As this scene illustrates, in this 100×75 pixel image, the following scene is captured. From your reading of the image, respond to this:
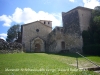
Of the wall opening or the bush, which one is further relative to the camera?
the wall opening

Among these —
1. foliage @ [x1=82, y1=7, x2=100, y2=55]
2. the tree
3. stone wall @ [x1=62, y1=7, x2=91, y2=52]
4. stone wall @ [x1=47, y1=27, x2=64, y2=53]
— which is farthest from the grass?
the tree

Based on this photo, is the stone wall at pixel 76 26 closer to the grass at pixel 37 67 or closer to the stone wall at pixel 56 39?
the stone wall at pixel 56 39

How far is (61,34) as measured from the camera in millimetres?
28453

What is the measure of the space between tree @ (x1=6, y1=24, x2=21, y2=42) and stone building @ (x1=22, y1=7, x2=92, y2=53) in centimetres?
1682

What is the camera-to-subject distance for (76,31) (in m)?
24.7

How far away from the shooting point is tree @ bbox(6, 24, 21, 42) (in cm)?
4647

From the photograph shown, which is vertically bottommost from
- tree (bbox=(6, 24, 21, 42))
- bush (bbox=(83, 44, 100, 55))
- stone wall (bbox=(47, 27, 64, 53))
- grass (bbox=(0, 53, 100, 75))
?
grass (bbox=(0, 53, 100, 75))

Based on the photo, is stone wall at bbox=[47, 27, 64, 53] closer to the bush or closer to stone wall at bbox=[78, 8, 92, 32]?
stone wall at bbox=[78, 8, 92, 32]

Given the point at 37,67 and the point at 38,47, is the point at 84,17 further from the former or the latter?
the point at 37,67

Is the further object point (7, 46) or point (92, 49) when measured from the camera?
point (7, 46)

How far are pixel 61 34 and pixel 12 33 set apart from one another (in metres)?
25.2

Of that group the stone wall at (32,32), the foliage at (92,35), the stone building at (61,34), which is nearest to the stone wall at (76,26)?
the stone building at (61,34)

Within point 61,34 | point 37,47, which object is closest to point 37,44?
point 37,47

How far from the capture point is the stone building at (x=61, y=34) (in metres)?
24.5
